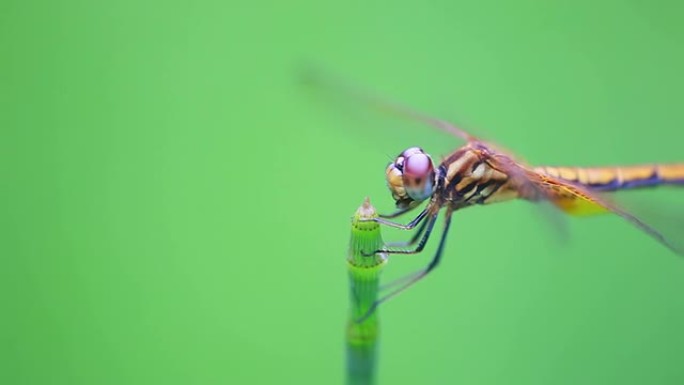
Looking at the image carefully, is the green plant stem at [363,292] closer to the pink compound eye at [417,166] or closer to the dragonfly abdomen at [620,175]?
the pink compound eye at [417,166]

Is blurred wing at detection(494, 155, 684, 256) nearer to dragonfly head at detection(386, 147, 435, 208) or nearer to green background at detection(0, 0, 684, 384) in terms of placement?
green background at detection(0, 0, 684, 384)

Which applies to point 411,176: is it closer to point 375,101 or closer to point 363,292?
point 375,101

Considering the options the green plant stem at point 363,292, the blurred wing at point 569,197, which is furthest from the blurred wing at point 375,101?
the green plant stem at point 363,292

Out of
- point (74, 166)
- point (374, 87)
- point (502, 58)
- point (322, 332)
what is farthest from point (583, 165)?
point (74, 166)

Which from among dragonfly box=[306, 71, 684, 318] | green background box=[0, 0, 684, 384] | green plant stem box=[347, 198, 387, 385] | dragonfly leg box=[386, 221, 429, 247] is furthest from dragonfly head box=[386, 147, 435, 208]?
green plant stem box=[347, 198, 387, 385]

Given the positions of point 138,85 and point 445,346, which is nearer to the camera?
point 445,346

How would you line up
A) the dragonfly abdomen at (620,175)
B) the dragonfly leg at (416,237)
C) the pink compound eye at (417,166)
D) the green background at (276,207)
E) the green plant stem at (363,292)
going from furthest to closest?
1. the dragonfly abdomen at (620,175)
2. the green background at (276,207)
3. the dragonfly leg at (416,237)
4. the pink compound eye at (417,166)
5. the green plant stem at (363,292)

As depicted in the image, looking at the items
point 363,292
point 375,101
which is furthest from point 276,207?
point 363,292

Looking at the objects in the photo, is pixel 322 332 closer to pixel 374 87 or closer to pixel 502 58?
pixel 374 87
